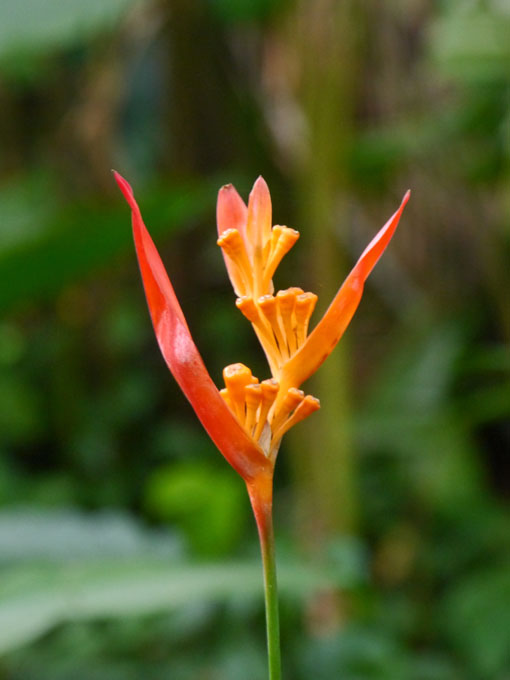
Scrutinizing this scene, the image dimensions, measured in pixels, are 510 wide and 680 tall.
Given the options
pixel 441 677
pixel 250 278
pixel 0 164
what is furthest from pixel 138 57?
pixel 250 278

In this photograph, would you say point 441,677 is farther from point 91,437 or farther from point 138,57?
point 138,57

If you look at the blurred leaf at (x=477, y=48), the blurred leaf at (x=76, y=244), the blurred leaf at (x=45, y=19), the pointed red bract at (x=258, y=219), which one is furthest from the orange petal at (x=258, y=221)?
the blurred leaf at (x=477, y=48)

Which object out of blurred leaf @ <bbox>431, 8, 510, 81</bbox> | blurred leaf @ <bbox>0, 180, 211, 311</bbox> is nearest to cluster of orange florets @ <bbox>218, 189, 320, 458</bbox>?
blurred leaf @ <bbox>0, 180, 211, 311</bbox>

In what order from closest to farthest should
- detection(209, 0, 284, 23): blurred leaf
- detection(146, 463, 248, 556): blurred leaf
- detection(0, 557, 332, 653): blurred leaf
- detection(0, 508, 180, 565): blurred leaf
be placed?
detection(0, 557, 332, 653): blurred leaf < detection(0, 508, 180, 565): blurred leaf < detection(146, 463, 248, 556): blurred leaf < detection(209, 0, 284, 23): blurred leaf

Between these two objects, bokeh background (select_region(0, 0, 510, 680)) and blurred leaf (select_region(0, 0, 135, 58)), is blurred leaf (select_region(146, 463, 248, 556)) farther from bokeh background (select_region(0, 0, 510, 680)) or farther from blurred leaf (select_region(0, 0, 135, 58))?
blurred leaf (select_region(0, 0, 135, 58))

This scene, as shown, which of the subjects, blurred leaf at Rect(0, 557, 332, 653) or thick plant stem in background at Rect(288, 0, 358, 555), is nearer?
blurred leaf at Rect(0, 557, 332, 653)

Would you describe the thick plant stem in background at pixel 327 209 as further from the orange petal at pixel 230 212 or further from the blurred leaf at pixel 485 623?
the orange petal at pixel 230 212

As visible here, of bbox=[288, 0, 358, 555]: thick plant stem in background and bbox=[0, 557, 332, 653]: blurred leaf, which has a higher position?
bbox=[288, 0, 358, 555]: thick plant stem in background
